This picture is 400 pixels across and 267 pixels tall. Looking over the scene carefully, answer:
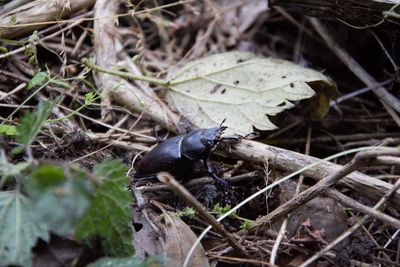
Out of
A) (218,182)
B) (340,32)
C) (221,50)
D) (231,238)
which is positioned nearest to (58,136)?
(218,182)

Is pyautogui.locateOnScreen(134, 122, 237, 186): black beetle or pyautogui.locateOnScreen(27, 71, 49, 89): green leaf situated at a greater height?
pyautogui.locateOnScreen(27, 71, 49, 89): green leaf

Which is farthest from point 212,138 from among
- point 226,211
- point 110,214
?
point 110,214

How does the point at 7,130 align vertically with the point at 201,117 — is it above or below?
above

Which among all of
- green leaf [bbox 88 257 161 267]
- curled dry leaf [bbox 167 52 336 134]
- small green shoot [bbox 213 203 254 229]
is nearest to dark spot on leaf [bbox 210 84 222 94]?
curled dry leaf [bbox 167 52 336 134]

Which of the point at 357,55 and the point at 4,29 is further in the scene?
the point at 357,55

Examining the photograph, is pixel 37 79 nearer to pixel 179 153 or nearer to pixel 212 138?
pixel 179 153

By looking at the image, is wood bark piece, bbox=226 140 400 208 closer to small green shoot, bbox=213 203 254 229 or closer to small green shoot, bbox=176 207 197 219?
small green shoot, bbox=213 203 254 229

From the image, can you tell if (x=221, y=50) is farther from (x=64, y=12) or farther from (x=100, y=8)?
(x=64, y=12)
